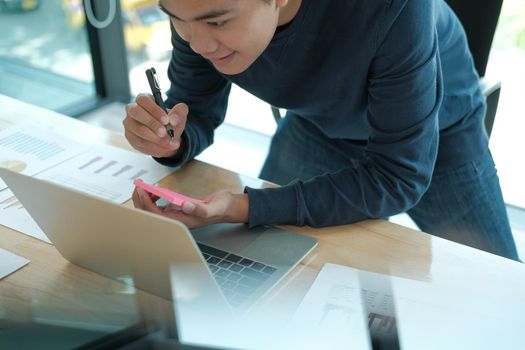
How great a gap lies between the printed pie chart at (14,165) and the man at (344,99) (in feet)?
0.65

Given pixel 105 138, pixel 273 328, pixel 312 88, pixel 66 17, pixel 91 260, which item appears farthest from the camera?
pixel 66 17

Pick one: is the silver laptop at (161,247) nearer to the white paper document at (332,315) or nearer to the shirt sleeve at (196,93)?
the white paper document at (332,315)

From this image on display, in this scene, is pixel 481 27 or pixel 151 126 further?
pixel 481 27

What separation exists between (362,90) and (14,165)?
0.63 metres

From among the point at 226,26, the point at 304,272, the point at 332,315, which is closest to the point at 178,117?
the point at 226,26

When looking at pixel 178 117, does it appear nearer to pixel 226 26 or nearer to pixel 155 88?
pixel 155 88

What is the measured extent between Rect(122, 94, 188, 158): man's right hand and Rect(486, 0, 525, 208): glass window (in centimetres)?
126

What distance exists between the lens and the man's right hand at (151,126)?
41.2 inches

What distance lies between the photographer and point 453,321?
2.43ft

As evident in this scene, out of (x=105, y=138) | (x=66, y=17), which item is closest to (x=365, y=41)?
(x=105, y=138)

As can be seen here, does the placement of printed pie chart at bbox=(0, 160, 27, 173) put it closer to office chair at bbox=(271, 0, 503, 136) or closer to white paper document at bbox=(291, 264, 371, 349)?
white paper document at bbox=(291, 264, 371, 349)

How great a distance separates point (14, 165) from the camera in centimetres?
109

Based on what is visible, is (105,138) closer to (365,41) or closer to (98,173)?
(98,173)

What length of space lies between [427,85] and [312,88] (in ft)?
0.73
